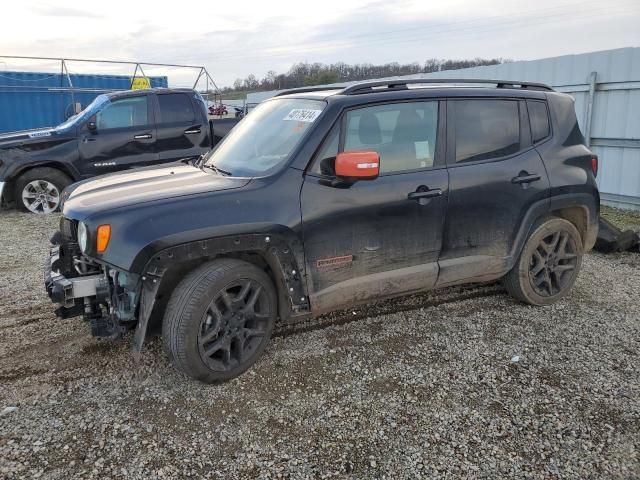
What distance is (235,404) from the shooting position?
3254 millimetres

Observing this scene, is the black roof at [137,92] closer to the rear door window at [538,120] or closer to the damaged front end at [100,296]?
the damaged front end at [100,296]

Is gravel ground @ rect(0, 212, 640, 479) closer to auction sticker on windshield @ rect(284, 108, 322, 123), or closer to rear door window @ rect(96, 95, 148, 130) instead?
auction sticker on windshield @ rect(284, 108, 322, 123)

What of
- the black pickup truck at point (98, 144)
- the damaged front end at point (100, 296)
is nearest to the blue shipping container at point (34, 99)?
the black pickup truck at point (98, 144)

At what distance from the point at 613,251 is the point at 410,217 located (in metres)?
4.03

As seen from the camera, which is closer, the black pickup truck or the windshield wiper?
the windshield wiper

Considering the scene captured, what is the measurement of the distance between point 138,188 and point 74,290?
0.80 meters

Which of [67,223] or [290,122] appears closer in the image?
[67,223]

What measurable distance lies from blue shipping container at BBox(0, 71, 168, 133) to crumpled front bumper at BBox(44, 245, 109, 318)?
12.9 metres

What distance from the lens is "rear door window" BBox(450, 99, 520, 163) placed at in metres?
4.07

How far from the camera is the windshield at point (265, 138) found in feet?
12.1

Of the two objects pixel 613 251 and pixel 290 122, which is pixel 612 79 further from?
pixel 290 122

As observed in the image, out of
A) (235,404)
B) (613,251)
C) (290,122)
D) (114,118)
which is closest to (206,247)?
(235,404)

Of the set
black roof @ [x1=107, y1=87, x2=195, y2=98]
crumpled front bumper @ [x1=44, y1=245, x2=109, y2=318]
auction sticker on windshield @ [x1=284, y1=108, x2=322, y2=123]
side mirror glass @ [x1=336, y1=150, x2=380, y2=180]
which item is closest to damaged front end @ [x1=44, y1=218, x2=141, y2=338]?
crumpled front bumper @ [x1=44, y1=245, x2=109, y2=318]

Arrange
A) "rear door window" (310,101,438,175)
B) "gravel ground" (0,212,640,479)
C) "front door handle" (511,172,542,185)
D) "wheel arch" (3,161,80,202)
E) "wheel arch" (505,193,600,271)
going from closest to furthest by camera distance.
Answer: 1. "gravel ground" (0,212,640,479)
2. "rear door window" (310,101,438,175)
3. "front door handle" (511,172,542,185)
4. "wheel arch" (505,193,600,271)
5. "wheel arch" (3,161,80,202)
